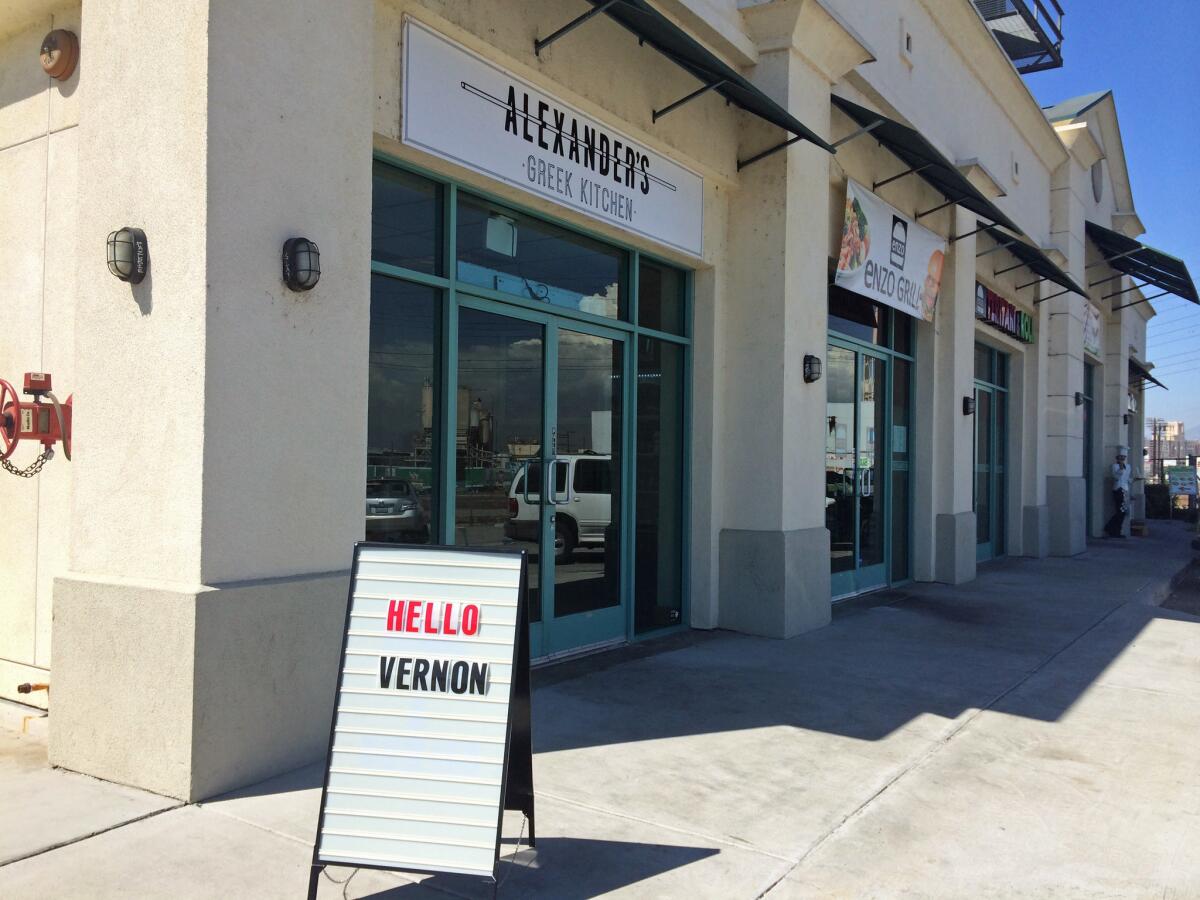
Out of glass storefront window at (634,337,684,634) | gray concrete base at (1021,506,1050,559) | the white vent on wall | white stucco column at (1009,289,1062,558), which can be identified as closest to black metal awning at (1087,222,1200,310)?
white stucco column at (1009,289,1062,558)

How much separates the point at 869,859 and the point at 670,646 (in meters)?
3.80

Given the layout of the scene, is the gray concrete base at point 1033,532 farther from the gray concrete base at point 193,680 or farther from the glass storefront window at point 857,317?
the gray concrete base at point 193,680

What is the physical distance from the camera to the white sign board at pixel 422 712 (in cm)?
310

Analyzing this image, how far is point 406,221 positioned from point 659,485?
10.9 feet

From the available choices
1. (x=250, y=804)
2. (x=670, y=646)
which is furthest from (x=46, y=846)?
(x=670, y=646)

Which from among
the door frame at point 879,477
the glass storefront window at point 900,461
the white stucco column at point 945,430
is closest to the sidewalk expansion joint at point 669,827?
the door frame at point 879,477

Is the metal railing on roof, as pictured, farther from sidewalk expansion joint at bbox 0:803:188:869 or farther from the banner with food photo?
sidewalk expansion joint at bbox 0:803:188:869

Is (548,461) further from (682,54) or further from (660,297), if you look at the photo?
(682,54)

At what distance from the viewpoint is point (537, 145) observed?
6254 millimetres

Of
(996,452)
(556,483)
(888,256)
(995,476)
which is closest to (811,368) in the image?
(888,256)

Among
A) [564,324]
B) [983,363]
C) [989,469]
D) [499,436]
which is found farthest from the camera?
[989,469]

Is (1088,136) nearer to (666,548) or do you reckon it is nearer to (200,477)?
(666,548)

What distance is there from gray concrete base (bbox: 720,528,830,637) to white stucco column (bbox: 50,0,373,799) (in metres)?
4.25

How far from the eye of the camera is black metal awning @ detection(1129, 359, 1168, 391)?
83.1 feet
